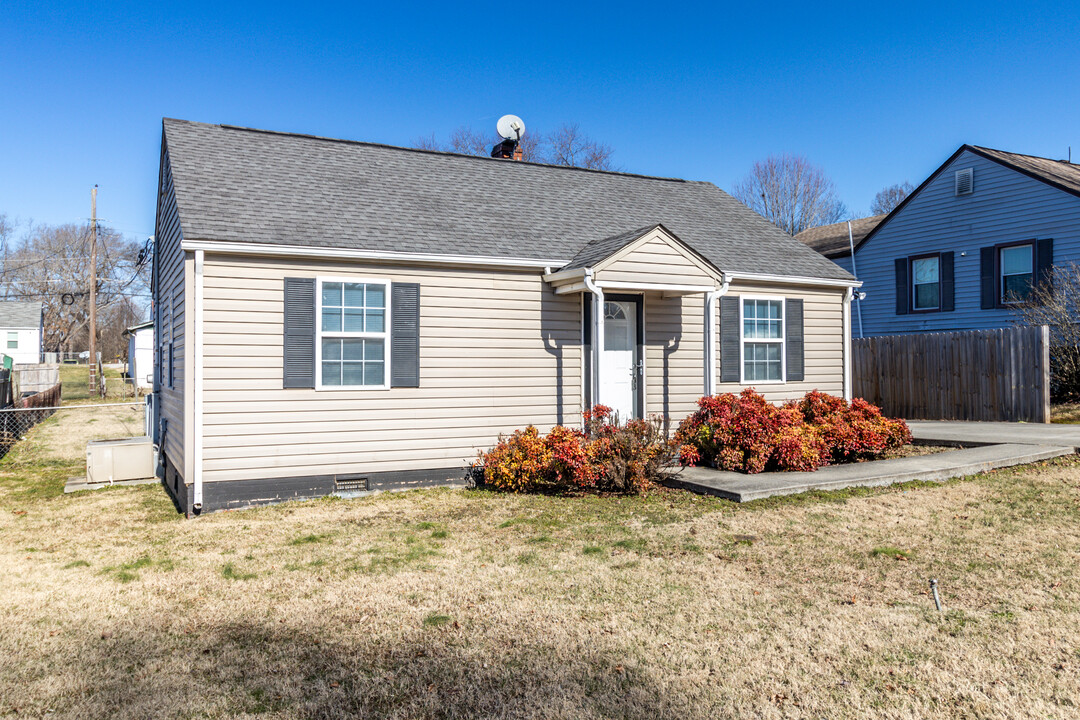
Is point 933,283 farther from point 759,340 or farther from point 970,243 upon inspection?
point 759,340

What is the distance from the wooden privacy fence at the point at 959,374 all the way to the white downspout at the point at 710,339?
702 cm

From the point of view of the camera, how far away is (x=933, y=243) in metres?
19.1

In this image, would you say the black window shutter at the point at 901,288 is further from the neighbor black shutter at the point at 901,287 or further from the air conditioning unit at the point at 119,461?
the air conditioning unit at the point at 119,461

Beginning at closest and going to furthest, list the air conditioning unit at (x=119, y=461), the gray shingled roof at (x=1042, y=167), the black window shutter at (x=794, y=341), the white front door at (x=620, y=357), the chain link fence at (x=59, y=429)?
the air conditioning unit at (x=119, y=461) → the white front door at (x=620, y=357) → the black window shutter at (x=794, y=341) → the chain link fence at (x=59, y=429) → the gray shingled roof at (x=1042, y=167)

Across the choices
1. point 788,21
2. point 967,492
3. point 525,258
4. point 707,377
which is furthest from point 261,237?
point 788,21

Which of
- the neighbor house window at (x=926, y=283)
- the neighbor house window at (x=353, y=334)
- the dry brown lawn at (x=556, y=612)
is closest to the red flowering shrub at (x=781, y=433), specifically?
the dry brown lawn at (x=556, y=612)

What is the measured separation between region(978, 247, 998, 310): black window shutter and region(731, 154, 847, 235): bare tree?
1987 cm

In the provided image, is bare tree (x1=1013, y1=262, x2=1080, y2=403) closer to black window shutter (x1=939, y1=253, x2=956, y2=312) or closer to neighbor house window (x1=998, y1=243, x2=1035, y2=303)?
neighbor house window (x1=998, y1=243, x2=1035, y2=303)


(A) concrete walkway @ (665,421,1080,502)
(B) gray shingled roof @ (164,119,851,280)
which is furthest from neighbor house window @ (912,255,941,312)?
(B) gray shingled roof @ (164,119,851,280)

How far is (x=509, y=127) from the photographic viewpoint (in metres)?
13.2

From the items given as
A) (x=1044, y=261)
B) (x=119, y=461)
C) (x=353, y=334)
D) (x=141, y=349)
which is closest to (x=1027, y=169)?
(x=1044, y=261)

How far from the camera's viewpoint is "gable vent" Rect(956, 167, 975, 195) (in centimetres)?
1839

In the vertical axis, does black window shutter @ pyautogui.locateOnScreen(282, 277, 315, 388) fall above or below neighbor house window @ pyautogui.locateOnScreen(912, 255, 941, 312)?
below

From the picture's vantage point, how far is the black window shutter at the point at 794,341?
36.8 ft
